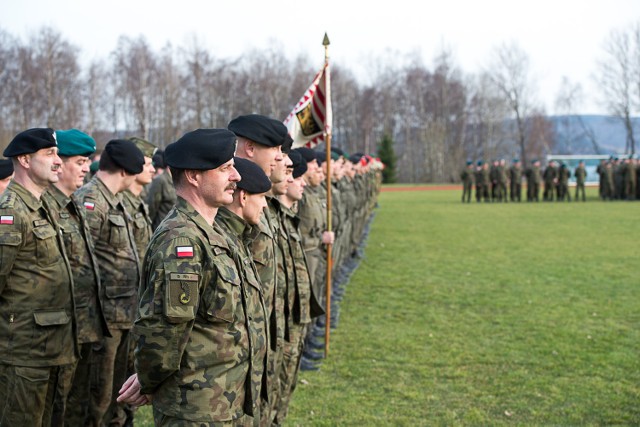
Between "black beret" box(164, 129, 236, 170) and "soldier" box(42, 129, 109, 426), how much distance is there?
170 cm

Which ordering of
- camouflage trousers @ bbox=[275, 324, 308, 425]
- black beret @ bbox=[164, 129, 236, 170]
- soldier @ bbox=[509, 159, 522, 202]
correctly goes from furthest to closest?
soldier @ bbox=[509, 159, 522, 202] < camouflage trousers @ bbox=[275, 324, 308, 425] < black beret @ bbox=[164, 129, 236, 170]

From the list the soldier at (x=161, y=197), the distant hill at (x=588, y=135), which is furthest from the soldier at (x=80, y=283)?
the distant hill at (x=588, y=135)

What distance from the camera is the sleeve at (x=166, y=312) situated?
2893 millimetres

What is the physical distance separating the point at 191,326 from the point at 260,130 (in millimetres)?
1846

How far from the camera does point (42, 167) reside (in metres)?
4.34

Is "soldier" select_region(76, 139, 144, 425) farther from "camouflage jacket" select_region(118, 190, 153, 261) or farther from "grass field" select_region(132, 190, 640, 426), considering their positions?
"grass field" select_region(132, 190, 640, 426)

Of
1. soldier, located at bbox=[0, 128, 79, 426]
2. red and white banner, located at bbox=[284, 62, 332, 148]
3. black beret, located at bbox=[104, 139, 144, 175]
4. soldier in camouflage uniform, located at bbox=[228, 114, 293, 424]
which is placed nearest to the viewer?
soldier, located at bbox=[0, 128, 79, 426]

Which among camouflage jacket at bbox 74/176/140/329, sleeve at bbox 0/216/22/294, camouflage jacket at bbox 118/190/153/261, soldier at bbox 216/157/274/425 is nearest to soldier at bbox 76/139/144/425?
camouflage jacket at bbox 74/176/140/329

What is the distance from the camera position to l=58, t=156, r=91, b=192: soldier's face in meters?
4.85

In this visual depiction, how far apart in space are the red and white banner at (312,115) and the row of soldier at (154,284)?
1302 millimetres

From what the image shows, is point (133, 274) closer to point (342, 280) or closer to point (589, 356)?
point (589, 356)

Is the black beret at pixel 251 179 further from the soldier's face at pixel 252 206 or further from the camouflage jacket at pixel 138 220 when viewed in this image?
the camouflage jacket at pixel 138 220

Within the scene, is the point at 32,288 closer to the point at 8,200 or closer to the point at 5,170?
the point at 8,200

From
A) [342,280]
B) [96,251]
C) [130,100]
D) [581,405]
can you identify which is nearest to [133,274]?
[96,251]
